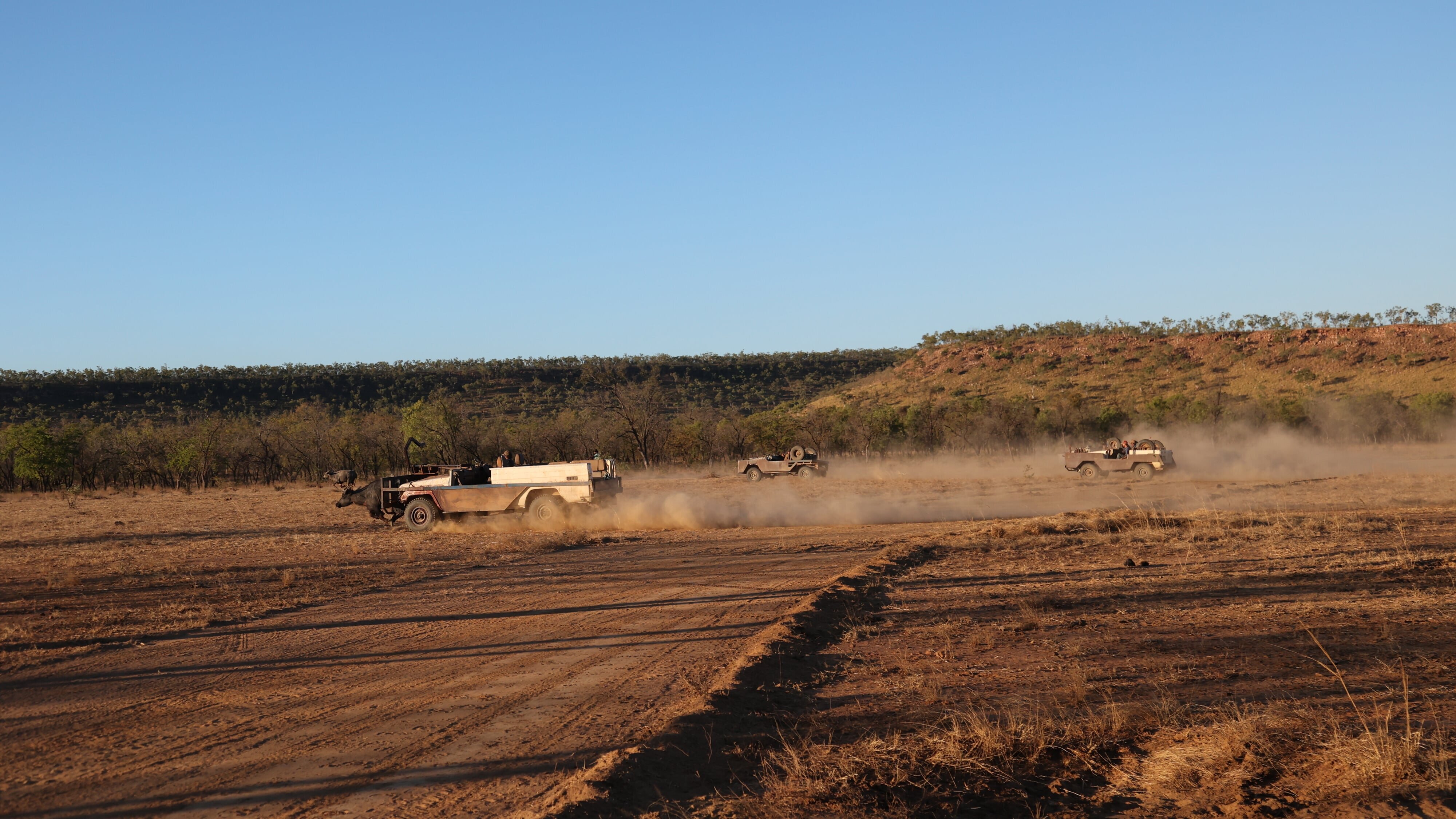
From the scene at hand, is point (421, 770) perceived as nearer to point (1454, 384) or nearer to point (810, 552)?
point (810, 552)

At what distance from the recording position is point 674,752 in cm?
604

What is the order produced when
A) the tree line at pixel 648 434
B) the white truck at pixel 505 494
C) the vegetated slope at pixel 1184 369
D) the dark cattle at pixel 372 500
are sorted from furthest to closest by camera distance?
the vegetated slope at pixel 1184 369 → the tree line at pixel 648 434 → the dark cattle at pixel 372 500 → the white truck at pixel 505 494

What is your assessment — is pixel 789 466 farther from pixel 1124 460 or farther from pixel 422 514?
pixel 422 514

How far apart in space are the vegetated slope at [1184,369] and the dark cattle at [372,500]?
55442 millimetres

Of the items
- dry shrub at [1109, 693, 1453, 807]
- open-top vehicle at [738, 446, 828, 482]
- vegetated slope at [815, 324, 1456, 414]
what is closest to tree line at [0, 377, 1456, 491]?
vegetated slope at [815, 324, 1456, 414]

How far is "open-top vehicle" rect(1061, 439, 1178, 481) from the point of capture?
37.8m

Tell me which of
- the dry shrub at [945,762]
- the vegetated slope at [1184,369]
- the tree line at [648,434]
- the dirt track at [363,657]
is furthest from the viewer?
the vegetated slope at [1184,369]

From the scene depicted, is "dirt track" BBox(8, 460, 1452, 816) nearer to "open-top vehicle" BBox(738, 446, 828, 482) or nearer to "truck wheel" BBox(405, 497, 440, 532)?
"truck wheel" BBox(405, 497, 440, 532)

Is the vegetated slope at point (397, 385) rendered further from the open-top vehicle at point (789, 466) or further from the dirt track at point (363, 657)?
the dirt track at point (363, 657)

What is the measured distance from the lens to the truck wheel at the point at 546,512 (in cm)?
2333

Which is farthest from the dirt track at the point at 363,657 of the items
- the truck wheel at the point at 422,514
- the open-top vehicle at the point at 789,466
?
the open-top vehicle at the point at 789,466

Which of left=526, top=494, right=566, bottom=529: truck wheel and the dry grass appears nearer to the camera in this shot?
the dry grass

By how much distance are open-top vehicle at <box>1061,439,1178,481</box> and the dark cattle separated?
27.9 meters

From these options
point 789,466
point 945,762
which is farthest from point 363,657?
point 789,466
